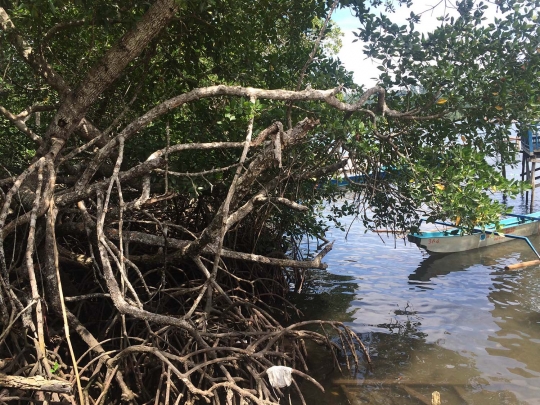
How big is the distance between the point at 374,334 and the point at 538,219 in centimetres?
687

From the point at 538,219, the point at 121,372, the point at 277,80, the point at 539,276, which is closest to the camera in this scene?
the point at 121,372

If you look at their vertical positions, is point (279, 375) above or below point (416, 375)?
above

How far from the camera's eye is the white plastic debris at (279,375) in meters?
3.00

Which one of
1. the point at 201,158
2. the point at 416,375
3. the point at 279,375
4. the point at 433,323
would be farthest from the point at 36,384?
the point at 433,323

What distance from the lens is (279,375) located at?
302 cm

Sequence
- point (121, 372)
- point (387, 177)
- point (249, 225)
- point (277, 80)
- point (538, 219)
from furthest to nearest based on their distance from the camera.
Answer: point (538, 219), point (249, 225), point (277, 80), point (387, 177), point (121, 372)

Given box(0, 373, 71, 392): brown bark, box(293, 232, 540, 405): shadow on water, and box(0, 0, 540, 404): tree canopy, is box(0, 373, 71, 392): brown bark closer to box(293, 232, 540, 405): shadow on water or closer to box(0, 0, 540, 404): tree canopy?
box(0, 0, 540, 404): tree canopy

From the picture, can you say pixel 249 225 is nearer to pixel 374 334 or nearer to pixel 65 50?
pixel 374 334

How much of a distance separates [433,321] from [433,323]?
67mm

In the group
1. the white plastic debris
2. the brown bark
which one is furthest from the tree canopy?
the brown bark

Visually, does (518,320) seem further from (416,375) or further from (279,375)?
(279,375)

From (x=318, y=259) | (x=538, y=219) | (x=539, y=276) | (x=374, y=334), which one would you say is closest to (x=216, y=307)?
(x=318, y=259)

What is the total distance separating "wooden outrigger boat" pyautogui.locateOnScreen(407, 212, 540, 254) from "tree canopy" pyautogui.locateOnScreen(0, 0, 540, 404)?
3112mm

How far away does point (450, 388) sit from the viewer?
4.11m
